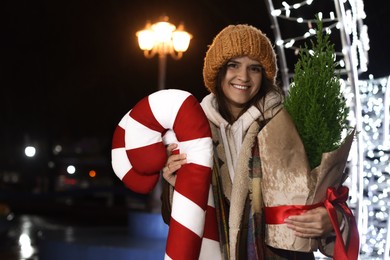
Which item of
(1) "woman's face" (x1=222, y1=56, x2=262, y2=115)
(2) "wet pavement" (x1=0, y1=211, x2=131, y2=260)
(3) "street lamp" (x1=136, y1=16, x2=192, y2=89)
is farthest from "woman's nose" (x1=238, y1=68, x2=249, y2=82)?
(3) "street lamp" (x1=136, y1=16, x2=192, y2=89)

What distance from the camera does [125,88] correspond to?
21.4 meters

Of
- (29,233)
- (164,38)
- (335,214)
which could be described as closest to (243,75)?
(335,214)

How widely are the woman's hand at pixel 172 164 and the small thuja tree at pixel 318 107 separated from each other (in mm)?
422

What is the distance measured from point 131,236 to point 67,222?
8463 millimetres

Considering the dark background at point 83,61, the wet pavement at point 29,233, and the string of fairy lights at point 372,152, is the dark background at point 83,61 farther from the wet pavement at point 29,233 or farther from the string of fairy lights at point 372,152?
the string of fairy lights at point 372,152

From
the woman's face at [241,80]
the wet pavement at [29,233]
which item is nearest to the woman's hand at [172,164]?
the woman's face at [241,80]

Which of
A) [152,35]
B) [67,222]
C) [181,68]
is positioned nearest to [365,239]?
[152,35]

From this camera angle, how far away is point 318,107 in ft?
6.62

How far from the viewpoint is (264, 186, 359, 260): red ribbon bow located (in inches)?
80.3

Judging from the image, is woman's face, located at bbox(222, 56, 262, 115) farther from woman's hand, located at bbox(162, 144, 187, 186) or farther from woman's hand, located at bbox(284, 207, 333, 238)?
woman's hand, located at bbox(284, 207, 333, 238)

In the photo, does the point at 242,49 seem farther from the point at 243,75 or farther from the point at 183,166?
the point at 183,166

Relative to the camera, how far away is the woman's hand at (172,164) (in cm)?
223

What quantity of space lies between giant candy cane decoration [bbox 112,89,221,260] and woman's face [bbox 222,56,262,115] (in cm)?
26

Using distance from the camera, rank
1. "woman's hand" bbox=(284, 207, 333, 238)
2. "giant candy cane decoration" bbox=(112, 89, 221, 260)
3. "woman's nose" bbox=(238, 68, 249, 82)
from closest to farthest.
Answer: "woman's hand" bbox=(284, 207, 333, 238) < "giant candy cane decoration" bbox=(112, 89, 221, 260) < "woman's nose" bbox=(238, 68, 249, 82)
